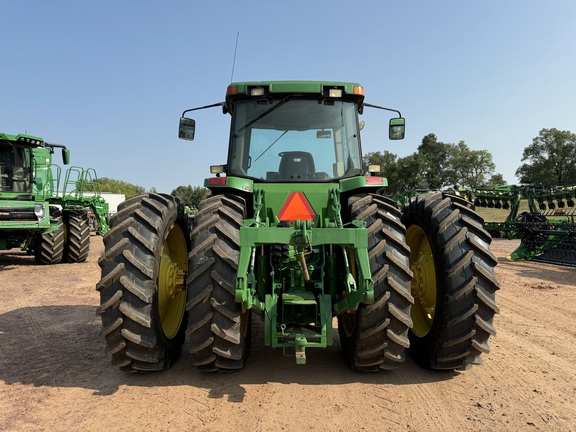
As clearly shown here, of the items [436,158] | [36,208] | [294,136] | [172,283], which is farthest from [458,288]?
[436,158]

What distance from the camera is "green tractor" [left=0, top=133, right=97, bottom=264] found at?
32.4 ft

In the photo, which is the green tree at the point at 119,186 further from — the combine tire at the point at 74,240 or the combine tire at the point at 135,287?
the combine tire at the point at 135,287

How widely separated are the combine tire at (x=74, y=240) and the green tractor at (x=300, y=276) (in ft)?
29.8

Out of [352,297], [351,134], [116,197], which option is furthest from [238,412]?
[116,197]

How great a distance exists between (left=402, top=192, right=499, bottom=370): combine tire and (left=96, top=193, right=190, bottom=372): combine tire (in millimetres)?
2340

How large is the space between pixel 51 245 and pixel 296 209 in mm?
9821

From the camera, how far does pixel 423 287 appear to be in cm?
393

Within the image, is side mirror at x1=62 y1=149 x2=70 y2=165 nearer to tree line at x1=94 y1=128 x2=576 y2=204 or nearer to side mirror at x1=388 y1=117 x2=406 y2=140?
side mirror at x1=388 y1=117 x2=406 y2=140

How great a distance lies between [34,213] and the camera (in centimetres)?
989

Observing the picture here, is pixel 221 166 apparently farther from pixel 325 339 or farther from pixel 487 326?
pixel 487 326

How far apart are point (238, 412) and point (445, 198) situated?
2545 mm

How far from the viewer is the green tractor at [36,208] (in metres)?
9.89

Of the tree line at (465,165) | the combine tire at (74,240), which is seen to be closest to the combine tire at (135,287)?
the combine tire at (74,240)

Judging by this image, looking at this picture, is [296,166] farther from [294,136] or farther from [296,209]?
[296,209]
